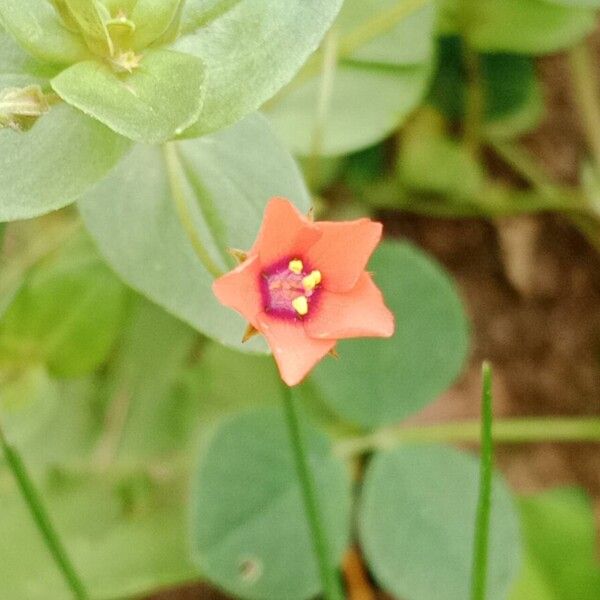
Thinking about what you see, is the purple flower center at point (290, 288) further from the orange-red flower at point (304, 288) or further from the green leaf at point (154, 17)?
the green leaf at point (154, 17)

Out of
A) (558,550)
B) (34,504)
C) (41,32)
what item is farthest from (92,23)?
(558,550)

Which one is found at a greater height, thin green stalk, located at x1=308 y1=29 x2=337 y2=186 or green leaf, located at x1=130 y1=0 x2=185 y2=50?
green leaf, located at x1=130 y1=0 x2=185 y2=50

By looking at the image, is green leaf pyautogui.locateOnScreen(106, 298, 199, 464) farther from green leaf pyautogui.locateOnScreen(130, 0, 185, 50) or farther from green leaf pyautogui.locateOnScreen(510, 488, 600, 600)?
green leaf pyautogui.locateOnScreen(130, 0, 185, 50)

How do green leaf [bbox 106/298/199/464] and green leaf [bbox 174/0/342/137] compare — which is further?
green leaf [bbox 106/298/199/464]

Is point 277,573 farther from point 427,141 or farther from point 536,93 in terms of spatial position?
point 536,93

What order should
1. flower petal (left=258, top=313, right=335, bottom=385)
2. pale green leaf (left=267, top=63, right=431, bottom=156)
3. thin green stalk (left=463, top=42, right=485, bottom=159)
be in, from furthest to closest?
thin green stalk (left=463, top=42, right=485, bottom=159)
pale green leaf (left=267, top=63, right=431, bottom=156)
flower petal (left=258, top=313, right=335, bottom=385)

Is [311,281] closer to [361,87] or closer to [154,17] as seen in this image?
[154,17]

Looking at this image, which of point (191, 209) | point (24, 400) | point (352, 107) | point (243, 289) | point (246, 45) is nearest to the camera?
point (243, 289)

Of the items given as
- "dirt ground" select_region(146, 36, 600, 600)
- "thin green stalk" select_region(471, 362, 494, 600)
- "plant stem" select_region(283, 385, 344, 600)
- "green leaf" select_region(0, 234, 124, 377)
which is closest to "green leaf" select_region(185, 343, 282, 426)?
"green leaf" select_region(0, 234, 124, 377)
